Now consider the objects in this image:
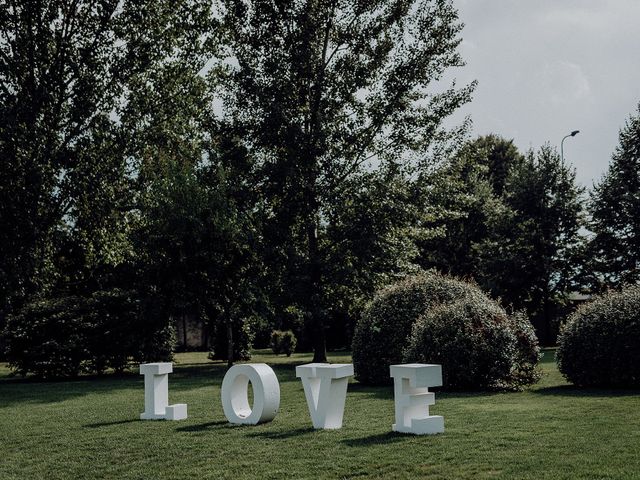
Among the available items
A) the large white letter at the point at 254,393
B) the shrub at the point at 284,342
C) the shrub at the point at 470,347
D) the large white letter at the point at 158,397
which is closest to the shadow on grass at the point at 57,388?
the large white letter at the point at 158,397

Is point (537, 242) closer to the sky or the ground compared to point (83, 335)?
closer to the sky

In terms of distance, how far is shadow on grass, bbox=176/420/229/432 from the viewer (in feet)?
37.0

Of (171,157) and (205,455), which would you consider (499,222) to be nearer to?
(171,157)

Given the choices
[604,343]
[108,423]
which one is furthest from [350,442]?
[604,343]

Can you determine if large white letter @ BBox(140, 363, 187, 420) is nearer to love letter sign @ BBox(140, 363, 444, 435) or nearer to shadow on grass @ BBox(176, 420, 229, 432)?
love letter sign @ BBox(140, 363, 444, 435)

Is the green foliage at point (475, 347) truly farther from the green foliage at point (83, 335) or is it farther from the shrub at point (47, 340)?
the shrub at point (47, 340)

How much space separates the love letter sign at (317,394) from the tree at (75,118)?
11123mm

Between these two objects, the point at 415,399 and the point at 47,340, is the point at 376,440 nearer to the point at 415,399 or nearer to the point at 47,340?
the point at 415,399

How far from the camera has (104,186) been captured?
23.6 metres

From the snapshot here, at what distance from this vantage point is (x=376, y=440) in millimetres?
9719

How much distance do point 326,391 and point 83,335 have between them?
15.8m

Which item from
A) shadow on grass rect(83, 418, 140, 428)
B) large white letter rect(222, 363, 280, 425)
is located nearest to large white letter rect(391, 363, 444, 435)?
large white letter rect(222, 363, 280, 425)

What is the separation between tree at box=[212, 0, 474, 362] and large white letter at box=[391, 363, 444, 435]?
16271 mm

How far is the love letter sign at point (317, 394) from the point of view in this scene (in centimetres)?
1009
